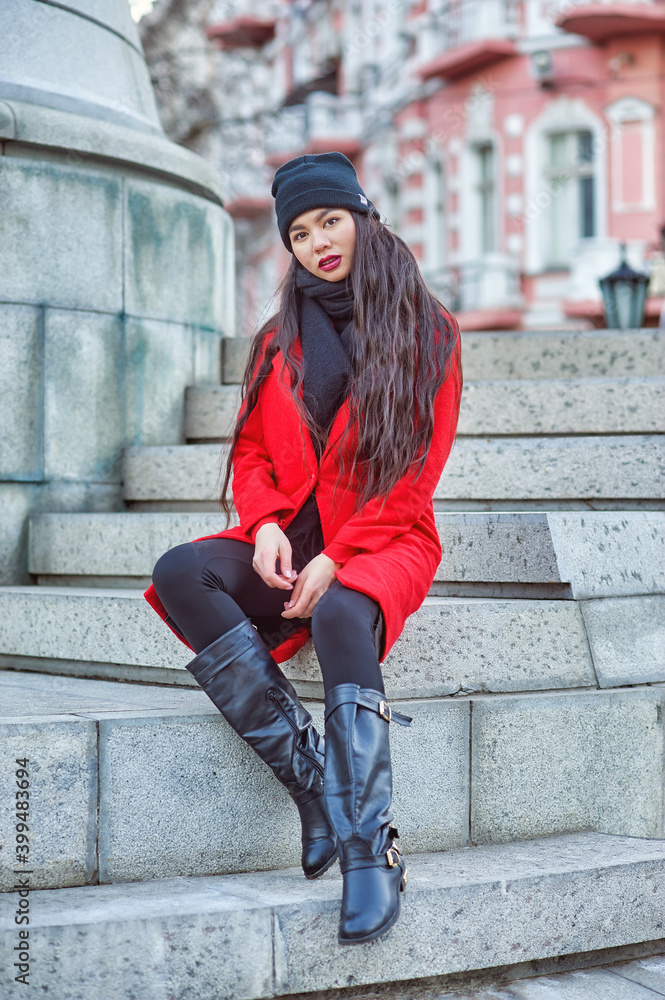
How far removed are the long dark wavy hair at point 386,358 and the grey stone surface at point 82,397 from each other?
1.43m

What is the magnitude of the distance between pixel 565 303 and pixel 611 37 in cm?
471

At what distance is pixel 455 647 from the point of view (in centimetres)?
288

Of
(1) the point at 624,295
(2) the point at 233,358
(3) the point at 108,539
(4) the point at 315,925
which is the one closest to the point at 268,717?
(4) the point at 315,925

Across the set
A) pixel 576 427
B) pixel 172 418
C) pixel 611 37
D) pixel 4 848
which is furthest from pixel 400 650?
pixel 611 37

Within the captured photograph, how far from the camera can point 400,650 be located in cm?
284

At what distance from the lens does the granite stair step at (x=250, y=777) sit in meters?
2.52

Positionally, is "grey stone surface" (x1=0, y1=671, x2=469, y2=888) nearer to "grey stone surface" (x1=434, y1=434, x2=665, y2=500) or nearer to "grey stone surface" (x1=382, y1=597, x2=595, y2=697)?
"grey stone surface" (x1=382, y1=597, x2=595, y2=697)

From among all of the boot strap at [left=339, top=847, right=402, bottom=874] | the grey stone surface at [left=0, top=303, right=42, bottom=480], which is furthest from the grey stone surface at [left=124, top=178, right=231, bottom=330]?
the boot strap at [left=339, top=847, right=402, bottom=874]

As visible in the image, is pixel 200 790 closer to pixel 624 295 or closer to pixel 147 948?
pixel 147 948

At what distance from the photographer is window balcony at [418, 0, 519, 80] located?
19688 mm

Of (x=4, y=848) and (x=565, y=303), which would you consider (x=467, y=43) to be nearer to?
(x=565, y=303)

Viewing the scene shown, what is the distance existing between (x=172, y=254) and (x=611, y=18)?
1630cm

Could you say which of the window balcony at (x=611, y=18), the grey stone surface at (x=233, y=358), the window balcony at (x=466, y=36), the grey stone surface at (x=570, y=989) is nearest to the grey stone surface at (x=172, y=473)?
the grey stone surface at (x=233, y=358)

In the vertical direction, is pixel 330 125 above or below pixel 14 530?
above
